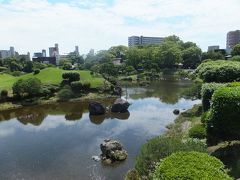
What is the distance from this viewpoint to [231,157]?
21.7 meters

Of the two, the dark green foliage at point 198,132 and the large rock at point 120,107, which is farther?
the large rock at point 120,107

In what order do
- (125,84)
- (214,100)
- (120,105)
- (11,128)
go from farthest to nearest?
1. (125,84)
2. (120,105)
3. (11,128)
4. (214,100)

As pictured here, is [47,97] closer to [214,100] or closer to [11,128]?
[11,128]

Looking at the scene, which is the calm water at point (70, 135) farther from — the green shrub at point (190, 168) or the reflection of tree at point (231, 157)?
the green shrub at point (190, 168)

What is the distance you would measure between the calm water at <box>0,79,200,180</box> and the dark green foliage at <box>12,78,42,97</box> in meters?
4.78

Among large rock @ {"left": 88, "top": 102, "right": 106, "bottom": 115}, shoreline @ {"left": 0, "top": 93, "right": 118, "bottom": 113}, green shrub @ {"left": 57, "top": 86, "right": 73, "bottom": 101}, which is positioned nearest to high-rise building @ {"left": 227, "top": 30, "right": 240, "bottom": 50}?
shoreline @ {"left": 0, "top": 93, "right": 118, "bottom": 113}

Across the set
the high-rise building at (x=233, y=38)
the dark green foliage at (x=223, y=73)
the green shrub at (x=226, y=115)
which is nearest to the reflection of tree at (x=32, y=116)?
the dark green foliage at (x=223, y=73)

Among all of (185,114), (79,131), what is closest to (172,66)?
(185,114)

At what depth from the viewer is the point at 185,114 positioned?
145 ft

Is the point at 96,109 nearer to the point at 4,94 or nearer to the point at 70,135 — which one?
the point at 70,135

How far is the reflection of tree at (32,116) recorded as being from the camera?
156 ft

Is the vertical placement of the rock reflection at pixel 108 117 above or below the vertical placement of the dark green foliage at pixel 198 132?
below

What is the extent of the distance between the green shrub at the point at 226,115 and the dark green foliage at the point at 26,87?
44.2m

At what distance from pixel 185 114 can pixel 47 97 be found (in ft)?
99.8
